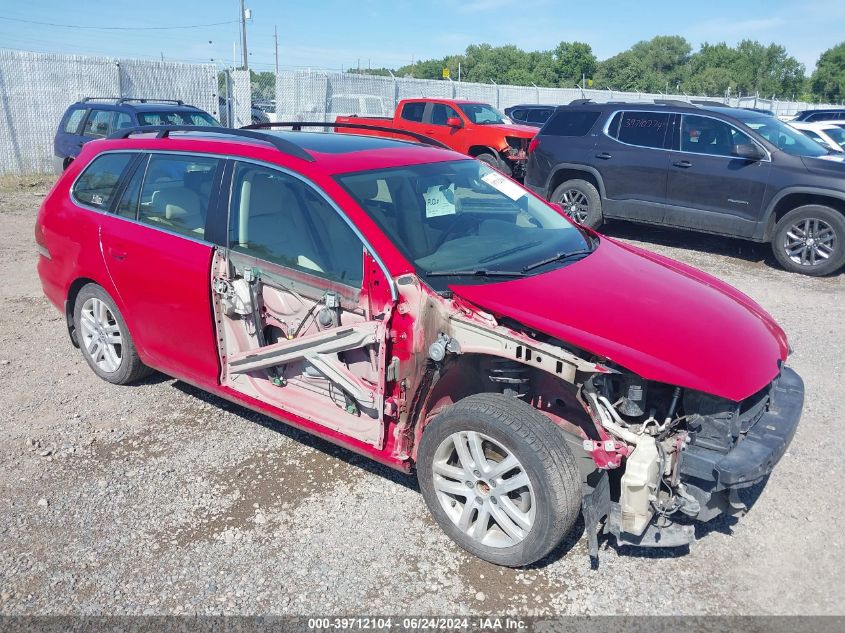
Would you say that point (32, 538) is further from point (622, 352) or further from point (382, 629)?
point (622, 352)

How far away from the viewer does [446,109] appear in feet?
50.5

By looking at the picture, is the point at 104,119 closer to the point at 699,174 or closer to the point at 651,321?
the point at 699,174

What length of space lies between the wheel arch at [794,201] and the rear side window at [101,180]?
7.36 meters

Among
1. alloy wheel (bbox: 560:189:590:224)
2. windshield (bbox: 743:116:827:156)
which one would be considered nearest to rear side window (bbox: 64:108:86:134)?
alloy wheel (bbox: 560:189:590:224)

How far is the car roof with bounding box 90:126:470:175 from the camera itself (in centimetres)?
379

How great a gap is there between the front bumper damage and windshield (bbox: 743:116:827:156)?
6.90m

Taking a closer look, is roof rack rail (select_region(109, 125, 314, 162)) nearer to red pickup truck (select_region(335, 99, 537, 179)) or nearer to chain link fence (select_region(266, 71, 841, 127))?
red pickup truck (select_region(335, 99, 537, 179))

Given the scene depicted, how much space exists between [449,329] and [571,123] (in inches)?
322

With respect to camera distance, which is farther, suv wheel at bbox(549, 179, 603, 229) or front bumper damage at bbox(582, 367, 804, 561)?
suv wheel at bbox(549, 179, 603, 229)

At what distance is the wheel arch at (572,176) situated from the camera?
10047 mm

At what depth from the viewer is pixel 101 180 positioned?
4.81 metres

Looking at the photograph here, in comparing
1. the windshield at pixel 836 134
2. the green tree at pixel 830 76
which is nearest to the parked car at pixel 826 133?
the windshield at pixel 836 134

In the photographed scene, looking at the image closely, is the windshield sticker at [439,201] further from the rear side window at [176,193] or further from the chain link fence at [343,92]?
the chain link fence at [343,92]

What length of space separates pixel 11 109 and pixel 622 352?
57.5ft
